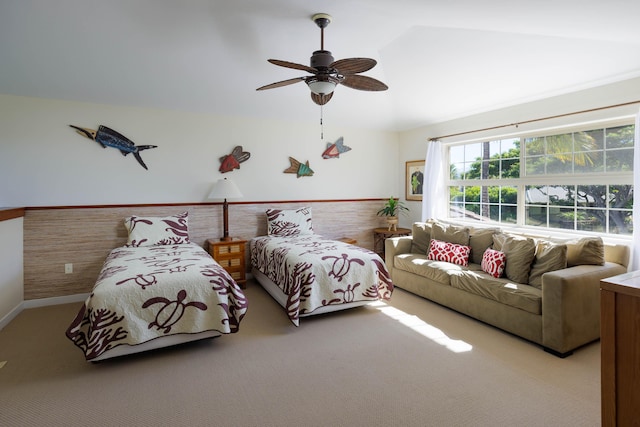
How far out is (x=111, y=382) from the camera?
2.31m

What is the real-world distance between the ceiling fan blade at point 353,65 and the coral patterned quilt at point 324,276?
1731mm

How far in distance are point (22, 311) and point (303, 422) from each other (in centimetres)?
357

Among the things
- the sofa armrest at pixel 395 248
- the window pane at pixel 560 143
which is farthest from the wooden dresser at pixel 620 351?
the sofa armrest at pixel 395 248

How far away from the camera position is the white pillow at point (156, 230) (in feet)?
13.0

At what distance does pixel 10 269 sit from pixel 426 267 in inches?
171

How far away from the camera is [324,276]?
329cm

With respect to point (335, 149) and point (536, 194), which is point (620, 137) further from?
point (335, 149)

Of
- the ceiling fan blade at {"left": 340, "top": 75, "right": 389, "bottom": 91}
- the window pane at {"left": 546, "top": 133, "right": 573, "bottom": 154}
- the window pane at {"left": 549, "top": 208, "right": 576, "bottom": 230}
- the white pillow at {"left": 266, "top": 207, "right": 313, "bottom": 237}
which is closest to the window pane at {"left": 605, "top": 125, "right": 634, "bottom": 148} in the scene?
the window pane at {"left": 546, "top": 133, "right": 573, "bottom": 154}

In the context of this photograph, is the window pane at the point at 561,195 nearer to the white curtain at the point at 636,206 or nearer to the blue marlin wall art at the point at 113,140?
the white curtain at the point at 636,206

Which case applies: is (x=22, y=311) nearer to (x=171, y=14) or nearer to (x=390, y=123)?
(x=171, y=14)

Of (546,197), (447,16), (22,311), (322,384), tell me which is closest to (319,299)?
(322,384)

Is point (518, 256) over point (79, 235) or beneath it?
beneath

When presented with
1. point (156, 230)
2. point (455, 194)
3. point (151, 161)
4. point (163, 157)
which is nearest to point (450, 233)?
point (455, 194)

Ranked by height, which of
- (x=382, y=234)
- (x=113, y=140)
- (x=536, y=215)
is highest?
(x=113, y=140)
